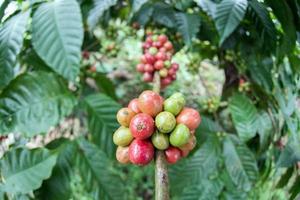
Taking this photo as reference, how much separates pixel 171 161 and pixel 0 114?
652mm

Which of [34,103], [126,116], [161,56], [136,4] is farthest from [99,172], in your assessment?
[126,116]

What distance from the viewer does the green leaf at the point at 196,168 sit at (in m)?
1.28

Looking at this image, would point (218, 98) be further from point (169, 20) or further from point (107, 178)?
point (107, 178)

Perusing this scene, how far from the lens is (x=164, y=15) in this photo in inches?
57.8

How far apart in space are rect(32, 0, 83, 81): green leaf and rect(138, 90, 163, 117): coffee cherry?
0.40m

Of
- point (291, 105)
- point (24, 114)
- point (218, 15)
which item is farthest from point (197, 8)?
point (24, 114)

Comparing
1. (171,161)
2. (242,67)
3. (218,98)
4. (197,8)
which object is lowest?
(218,98)

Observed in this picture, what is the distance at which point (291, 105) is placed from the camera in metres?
1.06

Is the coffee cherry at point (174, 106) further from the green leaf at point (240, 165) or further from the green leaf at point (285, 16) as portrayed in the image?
the green leaf at point (240, 165)

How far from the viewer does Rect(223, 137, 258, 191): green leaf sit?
1.29 m

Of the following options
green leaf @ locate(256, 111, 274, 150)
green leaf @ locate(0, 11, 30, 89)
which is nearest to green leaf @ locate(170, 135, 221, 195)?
green leaf @ locate(256, 111, 274, 150)

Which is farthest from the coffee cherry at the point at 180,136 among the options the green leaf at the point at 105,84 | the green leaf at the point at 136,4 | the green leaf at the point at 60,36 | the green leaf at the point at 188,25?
the green leaf at the point at 105,84

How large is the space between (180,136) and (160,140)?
0.09 ft

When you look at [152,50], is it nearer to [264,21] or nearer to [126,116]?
[264,21]
